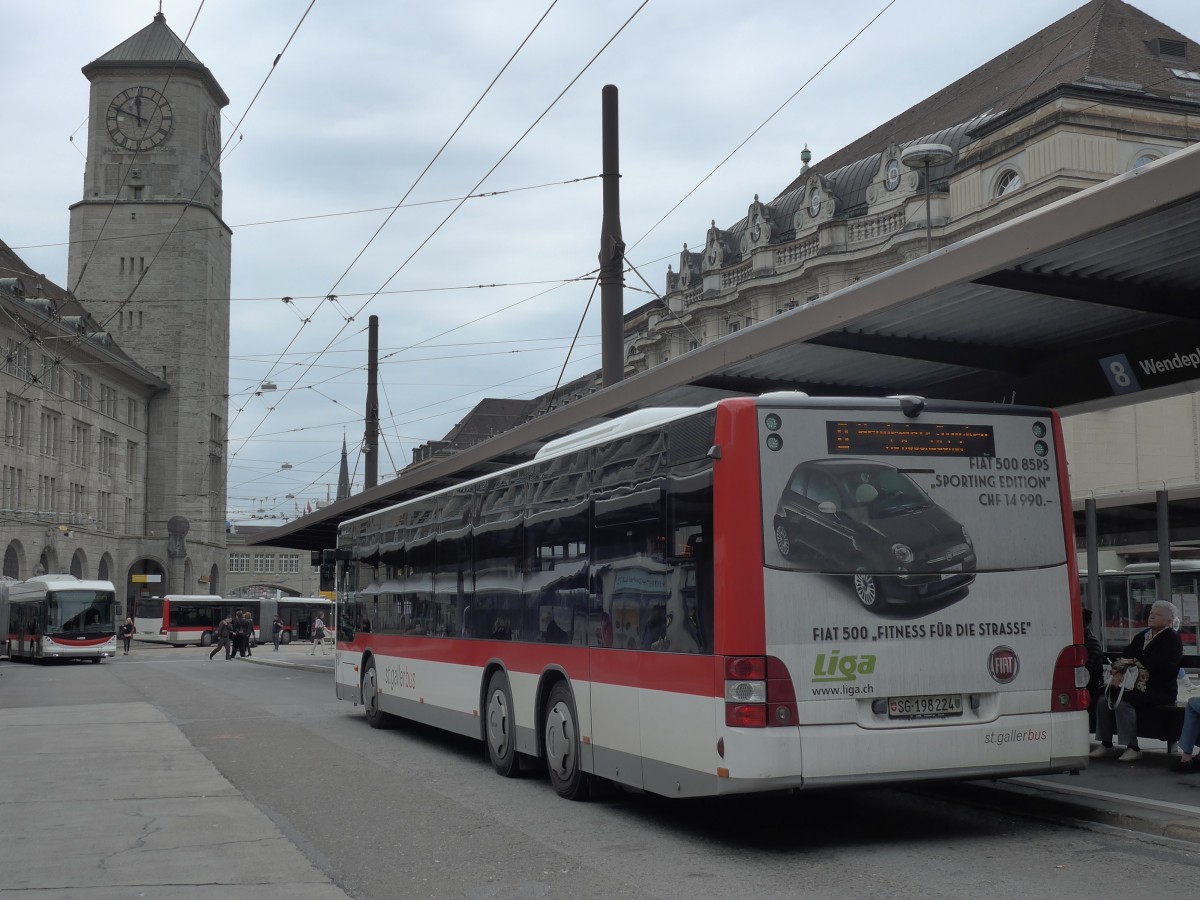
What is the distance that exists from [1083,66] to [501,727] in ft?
123

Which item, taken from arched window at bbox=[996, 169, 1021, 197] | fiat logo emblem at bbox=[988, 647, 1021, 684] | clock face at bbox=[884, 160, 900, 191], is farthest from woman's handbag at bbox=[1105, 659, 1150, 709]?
clock face at bbox=[884, 160, 900, 191]

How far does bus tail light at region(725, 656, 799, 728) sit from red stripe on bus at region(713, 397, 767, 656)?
0.08 metres

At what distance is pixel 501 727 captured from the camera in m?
12.6

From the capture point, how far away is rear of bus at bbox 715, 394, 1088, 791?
8172 mm

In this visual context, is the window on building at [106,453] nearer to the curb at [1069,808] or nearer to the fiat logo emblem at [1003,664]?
the curb at [1069,808]

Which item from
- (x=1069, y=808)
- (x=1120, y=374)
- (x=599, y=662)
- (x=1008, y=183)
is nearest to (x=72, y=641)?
(x=1008, y=183)

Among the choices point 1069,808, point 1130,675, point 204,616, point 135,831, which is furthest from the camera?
Result: point 204,616

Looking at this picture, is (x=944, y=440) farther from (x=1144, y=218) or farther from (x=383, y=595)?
(x=383, y=595)

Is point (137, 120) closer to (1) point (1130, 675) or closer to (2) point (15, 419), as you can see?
(2) point (15, 419)

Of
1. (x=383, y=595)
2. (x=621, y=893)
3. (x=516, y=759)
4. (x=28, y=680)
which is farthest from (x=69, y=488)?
(x=621, y=893)

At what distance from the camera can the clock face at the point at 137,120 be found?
91.9m

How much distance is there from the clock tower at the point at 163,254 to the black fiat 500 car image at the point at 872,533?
88.7 m

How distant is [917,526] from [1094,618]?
6673 mm

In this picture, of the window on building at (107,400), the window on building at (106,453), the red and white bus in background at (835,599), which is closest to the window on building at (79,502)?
the window on building at (106,453)
